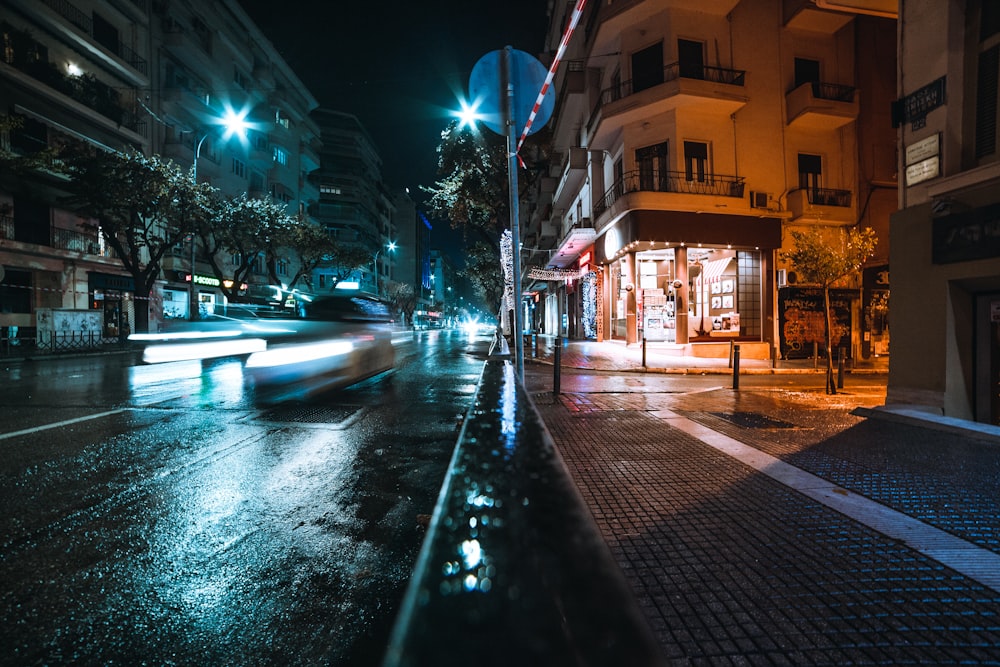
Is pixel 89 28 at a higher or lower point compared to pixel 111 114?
higher

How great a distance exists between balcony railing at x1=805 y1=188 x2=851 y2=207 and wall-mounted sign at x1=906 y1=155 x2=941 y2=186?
12.8m

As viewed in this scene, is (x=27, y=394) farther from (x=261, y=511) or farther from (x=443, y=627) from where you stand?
(x=443, y=627)

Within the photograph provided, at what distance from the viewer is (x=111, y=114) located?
83.6ft

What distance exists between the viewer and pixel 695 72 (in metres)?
16.6

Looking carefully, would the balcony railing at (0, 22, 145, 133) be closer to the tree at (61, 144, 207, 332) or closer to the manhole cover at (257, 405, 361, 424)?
the tree at (61, 144, 207, 332)

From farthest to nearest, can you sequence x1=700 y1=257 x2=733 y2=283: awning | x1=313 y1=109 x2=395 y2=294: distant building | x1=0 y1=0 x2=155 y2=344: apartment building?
x1=313 y1=109 x2=395 y2=294: distant building, x1=0 y1=0 x2=155 y2=344: apartment building, x1=700 y1=257 x2=733 y2=283: awning

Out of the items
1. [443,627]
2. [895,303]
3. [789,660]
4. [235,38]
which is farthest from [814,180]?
[235,38]

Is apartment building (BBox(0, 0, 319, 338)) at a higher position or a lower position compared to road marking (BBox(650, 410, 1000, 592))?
higher

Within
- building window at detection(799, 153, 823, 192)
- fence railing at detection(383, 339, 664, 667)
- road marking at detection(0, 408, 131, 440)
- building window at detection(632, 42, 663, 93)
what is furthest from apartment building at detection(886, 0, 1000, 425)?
building window at detection(799, 153, 823, 192)

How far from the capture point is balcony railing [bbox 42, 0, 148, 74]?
75.2 ft

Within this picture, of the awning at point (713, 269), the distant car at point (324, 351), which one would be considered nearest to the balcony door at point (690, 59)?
the awning at point (713, 269)

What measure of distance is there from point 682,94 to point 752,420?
13.6 m

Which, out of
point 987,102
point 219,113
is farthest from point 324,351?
point 219,113

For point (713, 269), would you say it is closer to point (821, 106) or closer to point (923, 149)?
point (821, 106)
